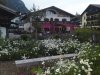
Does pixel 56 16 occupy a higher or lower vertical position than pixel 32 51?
higher

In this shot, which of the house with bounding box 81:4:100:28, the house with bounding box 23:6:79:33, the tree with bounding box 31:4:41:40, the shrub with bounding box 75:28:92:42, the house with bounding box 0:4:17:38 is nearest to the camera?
the house with bounding box 0:4:17:38

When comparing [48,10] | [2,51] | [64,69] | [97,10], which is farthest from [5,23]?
[97,10]

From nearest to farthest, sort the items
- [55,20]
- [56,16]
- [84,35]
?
[84,35]
[56,16]
[55,20]

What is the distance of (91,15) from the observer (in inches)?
2997

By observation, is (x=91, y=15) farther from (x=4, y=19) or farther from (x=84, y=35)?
(x=4, y=19)

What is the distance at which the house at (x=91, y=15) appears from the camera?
231ft

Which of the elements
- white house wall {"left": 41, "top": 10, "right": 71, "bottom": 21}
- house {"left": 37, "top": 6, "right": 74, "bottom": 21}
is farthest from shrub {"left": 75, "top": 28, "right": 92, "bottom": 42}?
white house wall {"left": 41, "top": 10, "right": 71, "bottom": 21}

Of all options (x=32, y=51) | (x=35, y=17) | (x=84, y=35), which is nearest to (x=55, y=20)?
(x=35, y=17)

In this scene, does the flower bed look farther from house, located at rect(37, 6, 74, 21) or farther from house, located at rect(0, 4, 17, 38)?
house, located at rect(37, 6, 74, 21)

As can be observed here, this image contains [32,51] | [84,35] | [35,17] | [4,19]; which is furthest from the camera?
[35,17]

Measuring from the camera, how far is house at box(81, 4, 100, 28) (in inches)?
2773

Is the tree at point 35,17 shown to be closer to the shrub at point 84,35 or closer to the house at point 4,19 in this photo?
the shrub at point 84,35

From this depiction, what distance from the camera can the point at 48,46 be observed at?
18625mm

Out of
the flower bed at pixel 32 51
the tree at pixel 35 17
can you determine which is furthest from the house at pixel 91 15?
the flower bed at pixel 32 51
